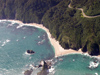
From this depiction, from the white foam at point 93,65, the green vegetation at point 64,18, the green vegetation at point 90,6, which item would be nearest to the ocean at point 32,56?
the white foam at point 93,65

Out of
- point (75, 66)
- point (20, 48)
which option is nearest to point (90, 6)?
point (75, 66)

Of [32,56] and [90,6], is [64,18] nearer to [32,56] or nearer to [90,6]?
[90,6]

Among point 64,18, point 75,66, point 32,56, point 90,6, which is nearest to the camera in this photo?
point 75,66

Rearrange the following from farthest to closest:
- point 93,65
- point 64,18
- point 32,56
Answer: point 64,18 → point 32,56 → point 93,65

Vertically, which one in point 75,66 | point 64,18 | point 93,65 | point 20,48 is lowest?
point 75,66

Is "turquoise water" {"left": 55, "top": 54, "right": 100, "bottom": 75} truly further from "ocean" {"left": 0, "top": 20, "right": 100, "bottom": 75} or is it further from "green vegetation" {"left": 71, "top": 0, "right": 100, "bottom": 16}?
"green vegetation" {"left": 71, "top": 0, "right": 100, "bottom": 16}

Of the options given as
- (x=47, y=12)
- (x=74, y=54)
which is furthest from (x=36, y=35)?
(x=74, y=54)

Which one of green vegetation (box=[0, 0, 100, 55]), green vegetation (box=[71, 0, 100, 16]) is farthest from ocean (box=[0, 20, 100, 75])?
green vegetation (box=[71, 0, 100, 16])
